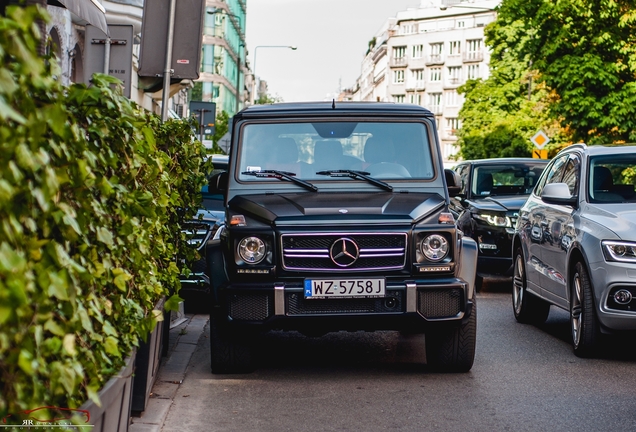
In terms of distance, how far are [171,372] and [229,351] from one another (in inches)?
20.9

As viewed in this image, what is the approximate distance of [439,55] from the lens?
13988 centimetres

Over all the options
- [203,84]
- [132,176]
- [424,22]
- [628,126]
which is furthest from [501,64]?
[132,176]

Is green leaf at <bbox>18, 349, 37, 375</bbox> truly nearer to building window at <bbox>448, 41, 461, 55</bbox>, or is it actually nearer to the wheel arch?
the wheel arch

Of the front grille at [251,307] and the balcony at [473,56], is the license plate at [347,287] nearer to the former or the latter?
the front grille at [251,307]

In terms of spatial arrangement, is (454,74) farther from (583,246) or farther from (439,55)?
(583,246)

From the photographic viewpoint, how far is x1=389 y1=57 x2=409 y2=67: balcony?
14488cm

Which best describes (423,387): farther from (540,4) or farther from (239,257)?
(540,4)

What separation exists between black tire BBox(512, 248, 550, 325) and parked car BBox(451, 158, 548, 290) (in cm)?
261

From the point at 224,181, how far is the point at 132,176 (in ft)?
12.0

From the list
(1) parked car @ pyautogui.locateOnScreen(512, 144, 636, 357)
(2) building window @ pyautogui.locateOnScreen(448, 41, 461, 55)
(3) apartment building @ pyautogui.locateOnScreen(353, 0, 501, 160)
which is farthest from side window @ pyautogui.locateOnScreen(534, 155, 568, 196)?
(2) building window @ pyautogui.locateOnScreen(448, 41, 461, 55)

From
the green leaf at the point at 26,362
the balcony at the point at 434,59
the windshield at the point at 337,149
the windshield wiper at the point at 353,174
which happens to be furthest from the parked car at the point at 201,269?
the balcony at the point at 434,59

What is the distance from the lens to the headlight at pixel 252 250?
7965 mm

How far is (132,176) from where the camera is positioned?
17.8 feet

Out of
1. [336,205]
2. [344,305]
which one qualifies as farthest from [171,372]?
[336,205]
